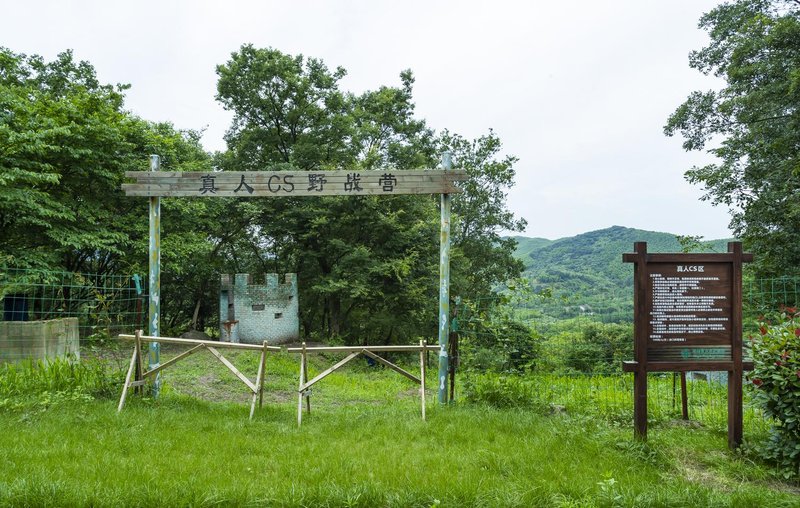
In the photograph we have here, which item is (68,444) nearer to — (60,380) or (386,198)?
(60,380)

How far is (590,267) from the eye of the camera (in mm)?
24594

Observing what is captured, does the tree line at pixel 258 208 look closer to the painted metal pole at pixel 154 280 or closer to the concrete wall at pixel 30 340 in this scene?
the concrete wall at pixel 30 340

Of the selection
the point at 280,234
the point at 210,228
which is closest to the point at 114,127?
the point at 210,228

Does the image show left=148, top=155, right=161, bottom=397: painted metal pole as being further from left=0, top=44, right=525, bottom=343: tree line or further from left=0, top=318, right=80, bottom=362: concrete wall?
left=0, top=44, right=525, bottom=343: tree line

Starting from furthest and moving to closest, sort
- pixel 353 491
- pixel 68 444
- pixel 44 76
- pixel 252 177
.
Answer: pixel 44 76 → pixel 252 177 → pixel 68 444 → pixel 353 491

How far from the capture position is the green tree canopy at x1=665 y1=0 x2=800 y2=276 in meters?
12.5

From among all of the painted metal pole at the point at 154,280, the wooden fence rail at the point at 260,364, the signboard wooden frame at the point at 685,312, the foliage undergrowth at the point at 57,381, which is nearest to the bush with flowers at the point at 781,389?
the signboard wooden frame at the point at 685,312

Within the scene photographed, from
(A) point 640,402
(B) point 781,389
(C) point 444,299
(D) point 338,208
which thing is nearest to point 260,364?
(C) point 444,299

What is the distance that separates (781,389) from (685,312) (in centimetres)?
105

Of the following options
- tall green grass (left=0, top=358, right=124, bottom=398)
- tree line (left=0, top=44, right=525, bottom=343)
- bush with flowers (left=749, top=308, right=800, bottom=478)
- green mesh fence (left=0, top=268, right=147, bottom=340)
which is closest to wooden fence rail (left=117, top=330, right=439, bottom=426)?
tall green grass (left=0, top=358, right=124, bottom=398)

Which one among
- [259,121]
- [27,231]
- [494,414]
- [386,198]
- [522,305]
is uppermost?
[259,121]

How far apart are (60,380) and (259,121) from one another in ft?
52.7

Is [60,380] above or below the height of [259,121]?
below

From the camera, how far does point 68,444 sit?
4586 millimetres
